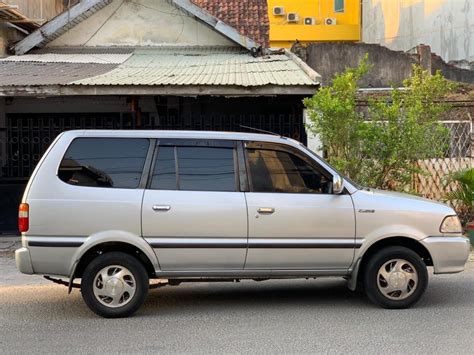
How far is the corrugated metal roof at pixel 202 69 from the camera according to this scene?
1043cm

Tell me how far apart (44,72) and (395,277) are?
7717 millimetres

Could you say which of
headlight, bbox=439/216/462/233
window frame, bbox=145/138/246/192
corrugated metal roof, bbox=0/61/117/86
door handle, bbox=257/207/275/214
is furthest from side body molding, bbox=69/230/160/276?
corrugated metal roof, bbox=0/61/117/86

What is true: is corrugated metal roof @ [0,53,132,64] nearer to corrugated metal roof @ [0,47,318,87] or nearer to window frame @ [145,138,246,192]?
corrugated metal roof @ [0,47,318,87]

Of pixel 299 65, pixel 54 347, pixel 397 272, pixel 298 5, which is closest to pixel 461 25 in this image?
pixel 298 5

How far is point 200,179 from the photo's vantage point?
20.8 ft

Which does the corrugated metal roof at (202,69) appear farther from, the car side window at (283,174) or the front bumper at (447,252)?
the front bumper at (447,252)

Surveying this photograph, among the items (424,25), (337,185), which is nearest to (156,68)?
(337,185)

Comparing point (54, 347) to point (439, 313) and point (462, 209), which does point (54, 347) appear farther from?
point (462, 209)

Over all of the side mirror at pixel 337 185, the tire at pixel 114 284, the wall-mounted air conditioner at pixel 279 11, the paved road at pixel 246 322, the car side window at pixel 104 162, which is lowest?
the paved road at pixel 246 322

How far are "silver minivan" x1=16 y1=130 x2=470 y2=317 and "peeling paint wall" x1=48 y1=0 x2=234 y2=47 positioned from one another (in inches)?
310

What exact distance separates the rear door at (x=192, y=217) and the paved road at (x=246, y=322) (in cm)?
66

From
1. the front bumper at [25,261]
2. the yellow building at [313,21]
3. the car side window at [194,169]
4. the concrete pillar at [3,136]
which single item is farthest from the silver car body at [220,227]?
the yellow building at [313,21]

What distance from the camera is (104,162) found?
6316mm

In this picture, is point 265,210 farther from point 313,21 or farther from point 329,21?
point 313,21
